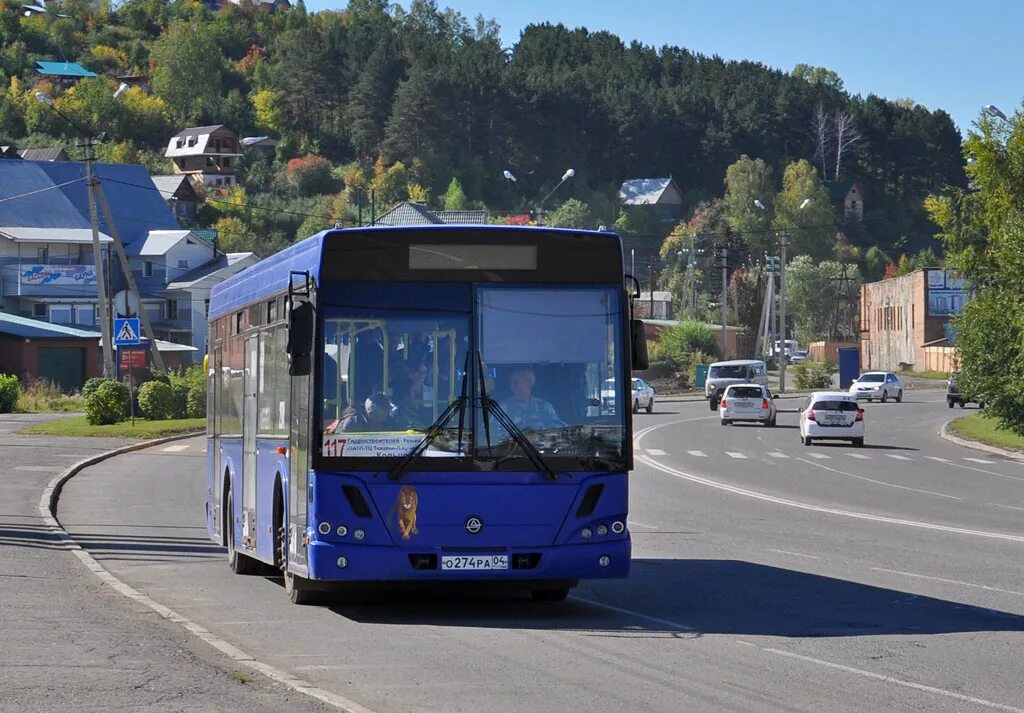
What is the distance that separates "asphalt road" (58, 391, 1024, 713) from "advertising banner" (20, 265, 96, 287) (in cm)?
6847

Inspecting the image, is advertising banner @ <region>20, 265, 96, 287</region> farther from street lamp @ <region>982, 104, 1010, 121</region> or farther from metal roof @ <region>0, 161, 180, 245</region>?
street lamp @ <region>982, 104, 1010, 121</region>

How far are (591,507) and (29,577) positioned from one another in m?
5.74

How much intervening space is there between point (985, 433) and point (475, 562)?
41.4 meters

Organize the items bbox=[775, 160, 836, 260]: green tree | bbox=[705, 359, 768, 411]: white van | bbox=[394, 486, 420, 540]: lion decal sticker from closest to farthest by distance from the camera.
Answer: bbox=[394, 486, 420, 540]: lion decal sticker
bbox=[705, 359, 768, 411]: white van
bbox=[775, 160, 836, 260]: green tree

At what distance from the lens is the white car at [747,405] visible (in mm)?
57531

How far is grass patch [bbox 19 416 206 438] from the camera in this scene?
147 ft

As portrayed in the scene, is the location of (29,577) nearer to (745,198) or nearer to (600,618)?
(600,618)

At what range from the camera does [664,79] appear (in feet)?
638

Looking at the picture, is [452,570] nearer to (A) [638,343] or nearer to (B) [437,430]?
(B) [437,430]

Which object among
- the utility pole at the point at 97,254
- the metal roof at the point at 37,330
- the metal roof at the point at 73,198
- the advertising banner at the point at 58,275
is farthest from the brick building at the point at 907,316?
the utility pole at the point at 97,254

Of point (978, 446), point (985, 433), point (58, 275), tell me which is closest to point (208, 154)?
point (58, 275)

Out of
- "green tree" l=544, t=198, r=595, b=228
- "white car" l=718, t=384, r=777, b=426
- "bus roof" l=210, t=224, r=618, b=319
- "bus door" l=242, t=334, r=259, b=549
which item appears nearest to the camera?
"bus roof" l=210, t=224, r=618, b=319

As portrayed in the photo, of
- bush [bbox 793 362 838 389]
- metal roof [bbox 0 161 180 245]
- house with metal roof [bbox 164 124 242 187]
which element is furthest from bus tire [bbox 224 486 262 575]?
house with metal roof [bbox 164 124 242 187]

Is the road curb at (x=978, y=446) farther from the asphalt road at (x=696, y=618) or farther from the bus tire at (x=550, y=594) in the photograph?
the bus tire at (x=550, y=594)
